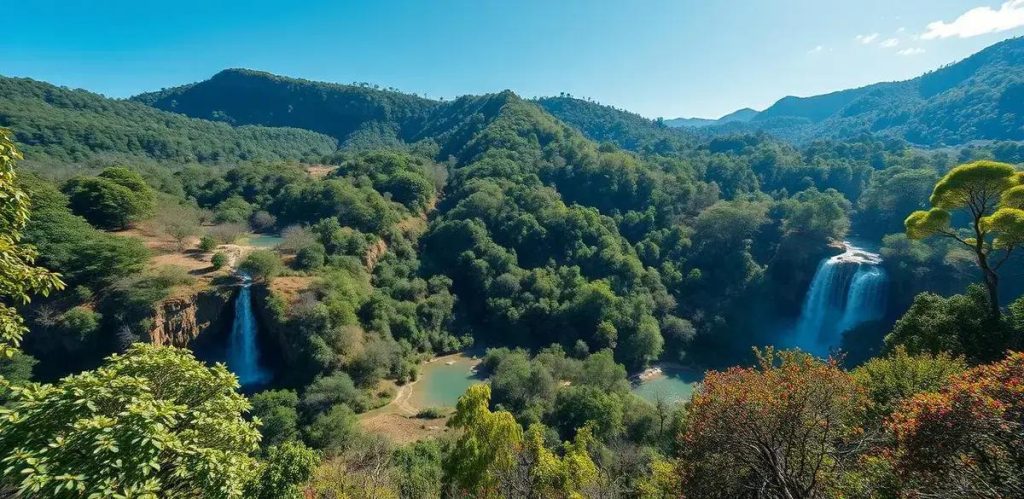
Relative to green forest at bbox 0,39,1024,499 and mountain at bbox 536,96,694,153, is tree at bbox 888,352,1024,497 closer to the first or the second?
green forest at bbox 0,39,1024,499

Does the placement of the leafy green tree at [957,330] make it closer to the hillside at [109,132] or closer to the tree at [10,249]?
the tree at [10,249]

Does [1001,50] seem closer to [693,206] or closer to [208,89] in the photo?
[693,206]

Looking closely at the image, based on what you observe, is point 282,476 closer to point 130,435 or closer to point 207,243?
point 130,435

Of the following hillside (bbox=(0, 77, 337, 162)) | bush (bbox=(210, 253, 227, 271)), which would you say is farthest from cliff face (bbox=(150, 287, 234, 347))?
hillside (bbox=(0, 77, 337, 162))

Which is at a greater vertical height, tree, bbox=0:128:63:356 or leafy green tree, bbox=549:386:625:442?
tree, bbox=0:128:63:356

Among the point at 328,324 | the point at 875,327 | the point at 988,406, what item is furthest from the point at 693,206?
the point at 988,406

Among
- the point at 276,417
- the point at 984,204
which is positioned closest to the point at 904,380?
the point at 984,204
